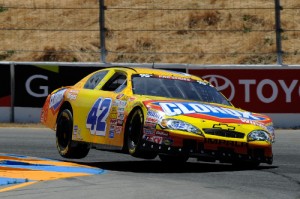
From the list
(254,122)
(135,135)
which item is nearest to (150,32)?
(254,122)

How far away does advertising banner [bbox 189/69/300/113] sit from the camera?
1962 cm

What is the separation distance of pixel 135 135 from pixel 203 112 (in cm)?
83

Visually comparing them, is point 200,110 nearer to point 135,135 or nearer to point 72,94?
point 135,135

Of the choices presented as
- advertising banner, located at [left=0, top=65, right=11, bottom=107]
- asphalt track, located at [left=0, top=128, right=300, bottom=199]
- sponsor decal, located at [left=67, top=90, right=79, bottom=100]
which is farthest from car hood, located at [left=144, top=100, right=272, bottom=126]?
advertising banner, located at [left=0, top=65, right=11, bottom=107]

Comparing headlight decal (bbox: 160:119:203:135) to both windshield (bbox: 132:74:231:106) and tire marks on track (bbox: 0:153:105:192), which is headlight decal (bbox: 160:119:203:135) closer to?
tire marks on track (bbox: 0:153:105:192)

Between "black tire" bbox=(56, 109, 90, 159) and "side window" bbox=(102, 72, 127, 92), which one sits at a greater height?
"side window" bbox=(102, 72, 127, 92)

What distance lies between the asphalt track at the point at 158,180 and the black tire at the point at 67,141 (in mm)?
139

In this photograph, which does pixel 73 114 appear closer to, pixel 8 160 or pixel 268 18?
pixel 8 160

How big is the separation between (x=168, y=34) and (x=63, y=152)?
14.8m

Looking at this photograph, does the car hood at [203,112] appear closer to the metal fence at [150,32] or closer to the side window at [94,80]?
the side window at [94,80]

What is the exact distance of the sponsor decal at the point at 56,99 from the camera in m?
13.0

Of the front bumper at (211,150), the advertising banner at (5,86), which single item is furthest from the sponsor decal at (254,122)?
the advertising banner at (5,86)

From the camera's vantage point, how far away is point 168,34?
2709 centimetres

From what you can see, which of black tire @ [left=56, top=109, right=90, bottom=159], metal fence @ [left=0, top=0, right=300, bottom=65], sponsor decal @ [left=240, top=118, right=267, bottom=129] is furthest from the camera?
metal fence @ [left=0, top=0, right=300, bottom=65]
